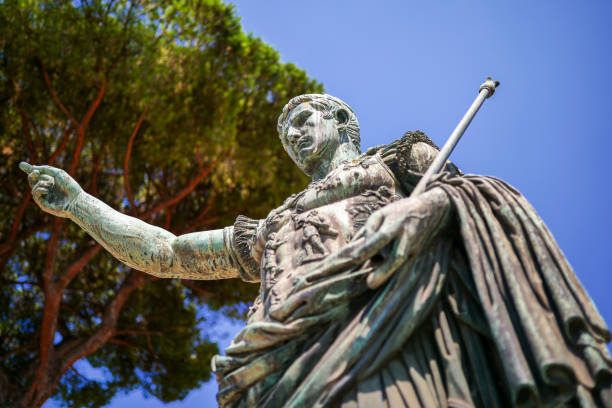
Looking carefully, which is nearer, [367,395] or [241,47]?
[367,395]

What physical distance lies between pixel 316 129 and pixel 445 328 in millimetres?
1286

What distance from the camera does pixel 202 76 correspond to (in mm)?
10539

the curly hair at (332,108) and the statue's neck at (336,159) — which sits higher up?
the curly hair at (332,108)

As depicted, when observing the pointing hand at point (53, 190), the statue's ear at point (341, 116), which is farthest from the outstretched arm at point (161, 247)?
the statue's ear at point (341, 116)

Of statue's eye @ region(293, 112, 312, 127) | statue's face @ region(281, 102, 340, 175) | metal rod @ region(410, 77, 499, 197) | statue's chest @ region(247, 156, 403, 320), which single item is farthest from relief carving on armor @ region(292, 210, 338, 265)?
statue's eye @ region(293, 112, 312, 127)

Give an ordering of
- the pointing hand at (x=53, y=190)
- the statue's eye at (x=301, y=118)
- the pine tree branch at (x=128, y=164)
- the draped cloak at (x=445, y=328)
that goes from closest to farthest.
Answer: the draped cloak at (x=445, y=328)
the statue's eye at (x=301, y=118)
the pointing hand at (x=53, y=190)
the pine tree branch at (x=128, y=164)

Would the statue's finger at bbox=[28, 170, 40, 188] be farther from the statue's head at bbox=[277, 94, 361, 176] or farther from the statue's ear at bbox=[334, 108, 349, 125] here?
the statue's ear at bbox=[334, 108, 349, 125]

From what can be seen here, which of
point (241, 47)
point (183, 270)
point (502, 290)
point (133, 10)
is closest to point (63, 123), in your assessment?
point (133, 10)

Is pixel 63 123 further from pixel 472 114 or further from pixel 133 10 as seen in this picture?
pixel 472 114

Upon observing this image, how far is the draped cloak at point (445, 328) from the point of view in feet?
6.22

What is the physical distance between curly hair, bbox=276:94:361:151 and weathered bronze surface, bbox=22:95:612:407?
584 mm

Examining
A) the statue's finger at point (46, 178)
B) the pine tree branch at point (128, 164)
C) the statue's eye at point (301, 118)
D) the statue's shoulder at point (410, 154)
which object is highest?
the pine tree branch at point (128, 164)

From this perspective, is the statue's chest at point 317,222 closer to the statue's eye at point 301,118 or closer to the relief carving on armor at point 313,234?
the relief carving on armor at point 313,234

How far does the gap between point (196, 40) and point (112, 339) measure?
4.78 meters
